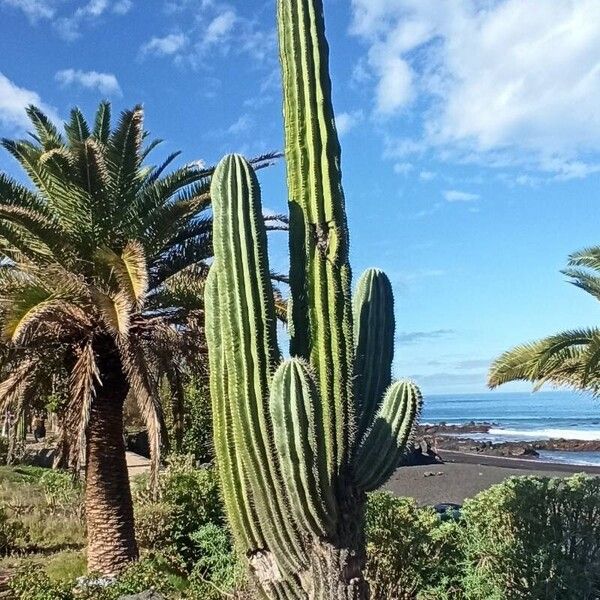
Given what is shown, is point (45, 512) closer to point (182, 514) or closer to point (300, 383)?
point (182, 514)

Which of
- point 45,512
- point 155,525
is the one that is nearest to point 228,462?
point 155,525

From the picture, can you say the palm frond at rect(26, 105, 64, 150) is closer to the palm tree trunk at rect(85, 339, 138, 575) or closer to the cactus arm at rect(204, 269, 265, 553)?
the palm tree trunk at rect(85, 339, 138, 575)

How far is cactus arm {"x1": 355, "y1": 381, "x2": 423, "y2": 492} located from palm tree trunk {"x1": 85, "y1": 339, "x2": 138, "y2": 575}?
4.74 metres

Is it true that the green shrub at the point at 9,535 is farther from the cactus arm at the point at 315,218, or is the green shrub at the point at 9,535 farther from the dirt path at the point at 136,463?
the cactus arm at the point at 315,218

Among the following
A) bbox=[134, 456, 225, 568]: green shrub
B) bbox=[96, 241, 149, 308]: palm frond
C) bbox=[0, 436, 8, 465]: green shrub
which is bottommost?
bbox=[134, 456, 225, 568]: green shrub

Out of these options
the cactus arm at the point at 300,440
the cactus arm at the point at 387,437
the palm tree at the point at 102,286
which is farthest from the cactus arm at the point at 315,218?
the palm tree at the point at 102,286

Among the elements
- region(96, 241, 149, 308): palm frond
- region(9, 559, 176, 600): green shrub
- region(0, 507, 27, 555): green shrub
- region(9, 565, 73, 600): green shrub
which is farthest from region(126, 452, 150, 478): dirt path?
region(96, 241, 149, 308): palm frond

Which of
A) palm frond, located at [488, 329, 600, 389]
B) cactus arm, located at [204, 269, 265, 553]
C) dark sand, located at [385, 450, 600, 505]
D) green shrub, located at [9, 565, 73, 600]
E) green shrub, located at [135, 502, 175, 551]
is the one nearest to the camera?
cactus arm, located at [204, 269, 265, 553]

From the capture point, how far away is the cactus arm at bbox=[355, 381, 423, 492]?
4898mm

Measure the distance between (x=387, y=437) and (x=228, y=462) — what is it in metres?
1.09

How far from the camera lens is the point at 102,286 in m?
8.69

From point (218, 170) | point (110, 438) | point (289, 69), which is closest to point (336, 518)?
point (218, 170)

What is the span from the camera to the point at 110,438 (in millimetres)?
8914

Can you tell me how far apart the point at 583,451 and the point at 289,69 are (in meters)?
42.4
